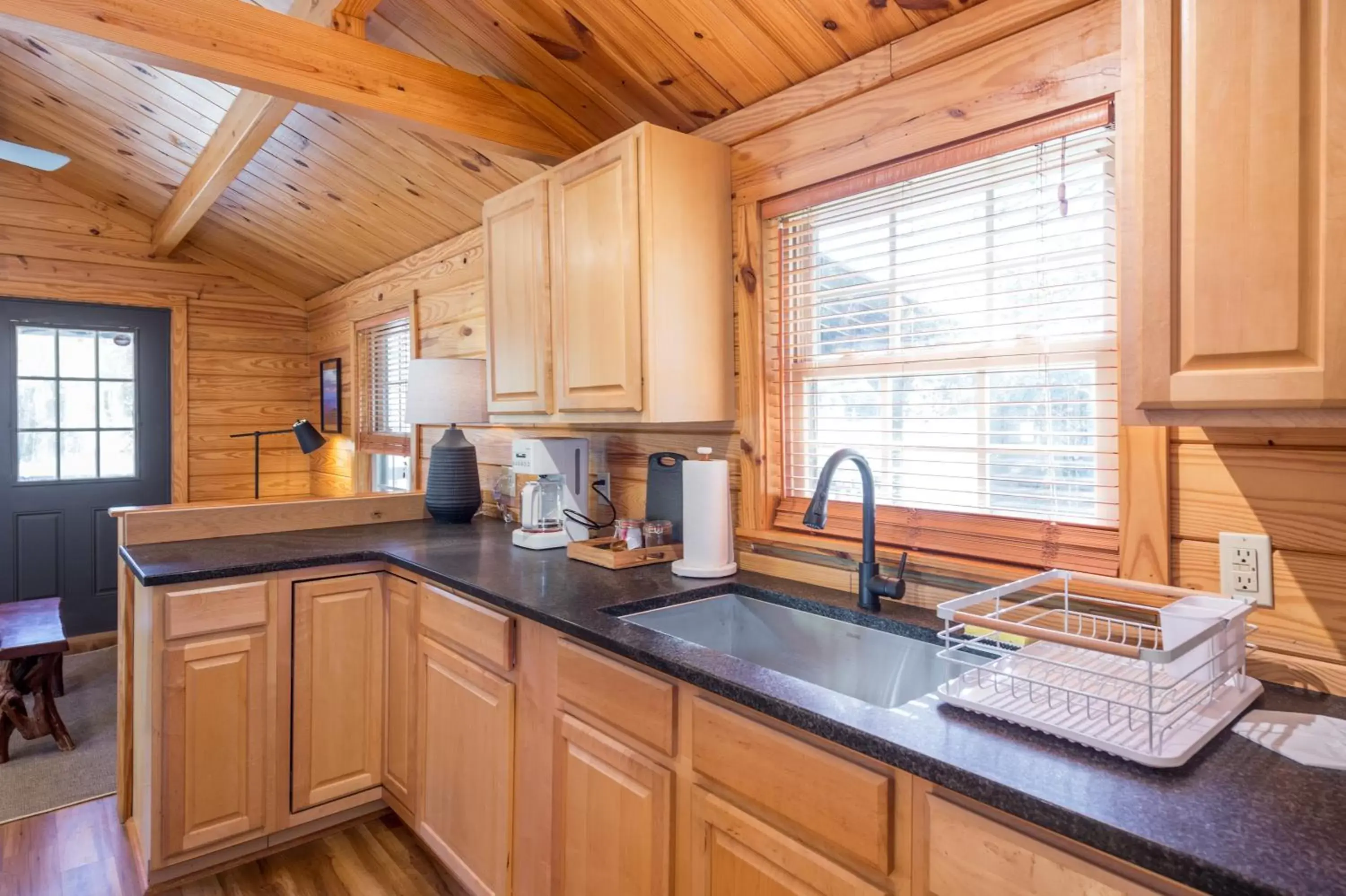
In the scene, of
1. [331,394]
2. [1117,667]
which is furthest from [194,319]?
[1117,667]

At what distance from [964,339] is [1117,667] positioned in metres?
0.77

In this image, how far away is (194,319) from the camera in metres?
5.09

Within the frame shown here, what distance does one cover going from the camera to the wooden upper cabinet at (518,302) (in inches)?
98.8

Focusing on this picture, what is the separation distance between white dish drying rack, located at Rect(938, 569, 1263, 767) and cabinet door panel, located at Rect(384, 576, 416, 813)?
164cm

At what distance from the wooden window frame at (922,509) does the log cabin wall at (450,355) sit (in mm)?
150

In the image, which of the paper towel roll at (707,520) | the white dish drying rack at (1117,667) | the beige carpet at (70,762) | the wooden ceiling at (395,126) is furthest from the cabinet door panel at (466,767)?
the wooden ceiling at (395,126)

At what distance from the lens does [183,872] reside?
7.56 feet

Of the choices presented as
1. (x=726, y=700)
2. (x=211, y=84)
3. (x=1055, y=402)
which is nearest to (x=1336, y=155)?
(x=1055, y=402)

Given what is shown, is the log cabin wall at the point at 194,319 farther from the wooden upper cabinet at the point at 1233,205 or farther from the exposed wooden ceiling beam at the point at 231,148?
the wooden upper cabinet at the point at 1233,205

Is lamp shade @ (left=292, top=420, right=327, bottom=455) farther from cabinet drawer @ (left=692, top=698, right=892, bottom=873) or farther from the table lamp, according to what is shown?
cabinet drawer @ (left=692, top=698, right=892, bottom=873)

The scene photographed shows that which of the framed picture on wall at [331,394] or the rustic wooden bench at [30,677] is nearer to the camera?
the rustic wooden bench at [30,677]

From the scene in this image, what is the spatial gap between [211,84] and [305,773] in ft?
8.73

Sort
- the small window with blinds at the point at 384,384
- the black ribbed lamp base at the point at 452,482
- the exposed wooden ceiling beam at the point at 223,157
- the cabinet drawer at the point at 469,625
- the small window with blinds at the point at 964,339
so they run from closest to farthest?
the small window with blinds at the point at 964,339
the cabinet drawer at the point at 469,625
the exposed wooden ceiling beam at the point at 223,157
the black ribbed lamp base at the point at 452,482
the small window with blinds at the point at 384,384

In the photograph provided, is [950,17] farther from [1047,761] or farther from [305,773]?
[305,773]
